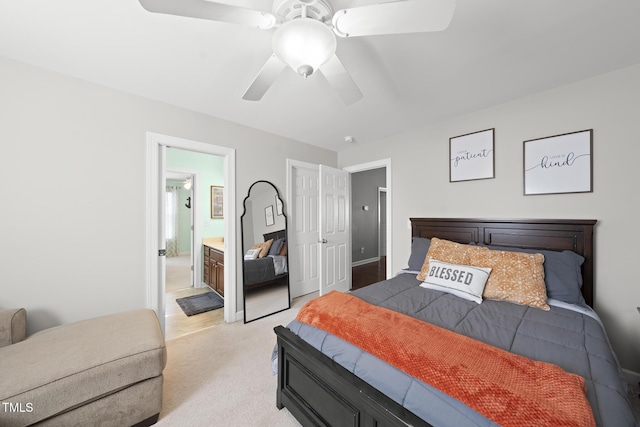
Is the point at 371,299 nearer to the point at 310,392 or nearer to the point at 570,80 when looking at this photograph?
the point at 310,392

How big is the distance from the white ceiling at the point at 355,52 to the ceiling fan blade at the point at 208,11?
335mm

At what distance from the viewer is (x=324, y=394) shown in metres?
1.30

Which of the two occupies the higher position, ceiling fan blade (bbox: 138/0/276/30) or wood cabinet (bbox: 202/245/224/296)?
ceiling fan blade (bbox: 138/0/276/30)

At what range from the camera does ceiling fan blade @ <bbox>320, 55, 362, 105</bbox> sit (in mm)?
1324

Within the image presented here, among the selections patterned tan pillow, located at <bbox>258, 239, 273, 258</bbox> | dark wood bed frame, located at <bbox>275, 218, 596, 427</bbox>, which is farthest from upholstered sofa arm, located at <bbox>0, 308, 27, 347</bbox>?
patterned tan pillow, located at <bbox>258, 239, 273, 258</bbox>

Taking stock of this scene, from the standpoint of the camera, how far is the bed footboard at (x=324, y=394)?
102 centimetres

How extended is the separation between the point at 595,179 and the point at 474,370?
2.13 metres

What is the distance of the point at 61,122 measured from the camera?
6.17 ft

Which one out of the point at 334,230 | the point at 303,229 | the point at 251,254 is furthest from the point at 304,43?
the point at 334,230

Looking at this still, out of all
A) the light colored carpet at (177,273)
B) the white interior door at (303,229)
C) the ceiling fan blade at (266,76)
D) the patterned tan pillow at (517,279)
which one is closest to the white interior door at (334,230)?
the white interior door at (303,229)

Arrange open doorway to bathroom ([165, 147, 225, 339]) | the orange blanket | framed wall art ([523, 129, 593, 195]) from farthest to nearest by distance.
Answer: open doorway to bathroom ([165, 147, 225, 339]) → framed wall art ([523, 129, 593, 195]) → the orange blanket

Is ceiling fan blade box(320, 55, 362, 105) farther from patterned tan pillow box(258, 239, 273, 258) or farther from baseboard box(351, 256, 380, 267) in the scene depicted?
baseboard box(351, 256, 380, 267)

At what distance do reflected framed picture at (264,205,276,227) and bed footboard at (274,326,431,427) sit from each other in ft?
5.66

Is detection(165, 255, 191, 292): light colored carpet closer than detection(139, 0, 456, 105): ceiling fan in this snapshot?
No
